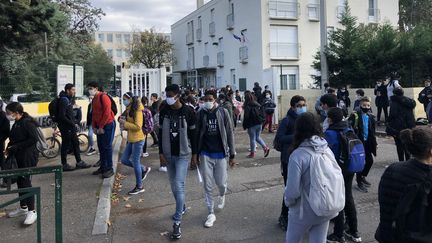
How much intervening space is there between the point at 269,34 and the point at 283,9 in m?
2.22

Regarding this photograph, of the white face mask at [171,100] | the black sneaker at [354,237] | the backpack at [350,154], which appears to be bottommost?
the black sneaker at [354,237]

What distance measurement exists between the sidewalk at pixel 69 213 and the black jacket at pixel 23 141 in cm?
90

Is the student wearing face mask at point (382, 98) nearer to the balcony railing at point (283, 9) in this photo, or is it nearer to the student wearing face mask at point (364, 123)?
the student wearing face mask at point (364, 123)

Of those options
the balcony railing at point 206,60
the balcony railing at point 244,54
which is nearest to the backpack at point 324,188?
the balcony railing at point 244,54

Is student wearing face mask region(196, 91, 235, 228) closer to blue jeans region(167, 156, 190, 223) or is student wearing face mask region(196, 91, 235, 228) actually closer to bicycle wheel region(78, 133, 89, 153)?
blue jeans region(167, 156, 190, 223)

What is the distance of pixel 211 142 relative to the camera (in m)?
5.78

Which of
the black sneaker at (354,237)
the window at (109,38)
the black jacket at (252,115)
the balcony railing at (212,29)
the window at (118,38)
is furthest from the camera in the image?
the window at (118,38)

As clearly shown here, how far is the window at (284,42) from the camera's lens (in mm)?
30688

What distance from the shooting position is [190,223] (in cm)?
589

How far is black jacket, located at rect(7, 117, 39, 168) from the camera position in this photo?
596 centimetres

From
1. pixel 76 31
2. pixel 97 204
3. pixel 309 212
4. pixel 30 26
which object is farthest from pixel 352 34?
pixel 76 31

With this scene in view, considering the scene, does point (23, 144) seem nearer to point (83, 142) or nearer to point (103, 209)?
point (103, 209)

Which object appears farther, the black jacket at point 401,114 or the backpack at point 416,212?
the black jacket at point 401,114

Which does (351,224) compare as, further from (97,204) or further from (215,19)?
(215,19)
